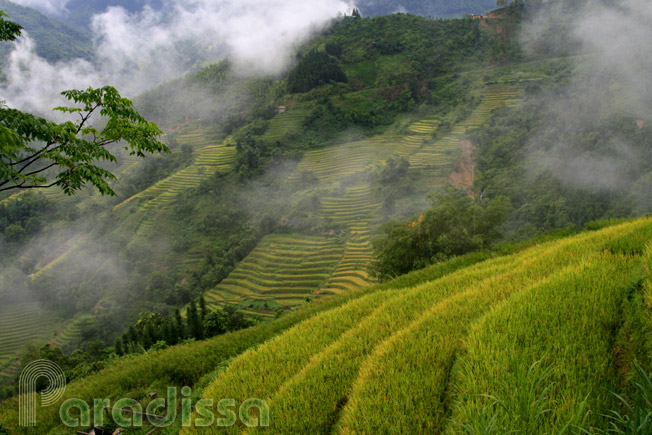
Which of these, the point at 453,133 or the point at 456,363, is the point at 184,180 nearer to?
the point at 453,133

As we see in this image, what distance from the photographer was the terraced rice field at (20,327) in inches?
1545

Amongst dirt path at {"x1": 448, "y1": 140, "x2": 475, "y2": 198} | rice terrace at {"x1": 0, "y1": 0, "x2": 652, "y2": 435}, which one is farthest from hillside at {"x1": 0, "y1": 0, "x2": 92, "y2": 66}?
dirt path at {"x1": 448, "y1": 140, "x2": 475, "y2": 198}

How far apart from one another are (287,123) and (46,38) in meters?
187

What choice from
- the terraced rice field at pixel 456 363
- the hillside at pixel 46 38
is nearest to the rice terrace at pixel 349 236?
the terraced rice field at pixel 456 363

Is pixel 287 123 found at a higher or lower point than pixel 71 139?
higher

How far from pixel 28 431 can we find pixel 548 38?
113397 millimetres

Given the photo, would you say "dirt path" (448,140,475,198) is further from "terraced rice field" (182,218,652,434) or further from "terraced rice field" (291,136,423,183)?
"terraced rice field" (182,218,652,434)

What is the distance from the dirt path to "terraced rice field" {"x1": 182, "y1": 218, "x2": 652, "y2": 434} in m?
44.4

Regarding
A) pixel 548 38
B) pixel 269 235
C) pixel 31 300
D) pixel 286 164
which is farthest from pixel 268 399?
pixel 548 38

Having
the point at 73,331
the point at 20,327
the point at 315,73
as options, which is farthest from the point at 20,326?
the point at 315,73

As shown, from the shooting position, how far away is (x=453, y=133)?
6162cm

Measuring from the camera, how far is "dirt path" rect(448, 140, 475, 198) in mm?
47034

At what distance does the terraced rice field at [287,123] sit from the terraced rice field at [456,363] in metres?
72.9

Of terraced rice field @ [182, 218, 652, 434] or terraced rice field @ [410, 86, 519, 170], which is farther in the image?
terraced rice field @ [410, 86, 519, 170]
